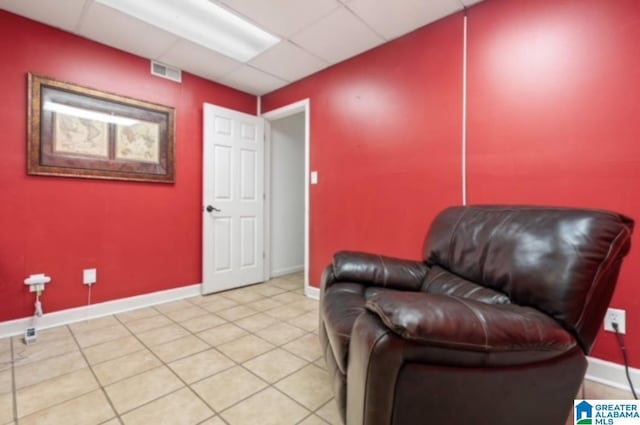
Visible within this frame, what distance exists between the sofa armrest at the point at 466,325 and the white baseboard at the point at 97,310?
2771 mm

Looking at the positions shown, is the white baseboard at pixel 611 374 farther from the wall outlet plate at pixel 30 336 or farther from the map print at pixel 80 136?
the map print at pixel 80 136

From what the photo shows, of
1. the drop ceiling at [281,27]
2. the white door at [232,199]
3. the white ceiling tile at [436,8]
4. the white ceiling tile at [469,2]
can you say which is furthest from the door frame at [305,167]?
the white ceiling tile at [469,2]

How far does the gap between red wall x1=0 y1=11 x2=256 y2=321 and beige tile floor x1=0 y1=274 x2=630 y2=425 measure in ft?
1.30

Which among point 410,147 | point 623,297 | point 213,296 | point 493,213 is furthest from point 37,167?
point 623,297

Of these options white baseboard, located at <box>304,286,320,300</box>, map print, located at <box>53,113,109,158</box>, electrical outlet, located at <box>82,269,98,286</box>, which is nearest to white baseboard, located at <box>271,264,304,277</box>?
white baseboard, located at <box>304,286,320,300</box>

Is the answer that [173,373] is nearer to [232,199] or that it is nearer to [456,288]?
[456,288]

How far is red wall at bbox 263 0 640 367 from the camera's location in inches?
63.9

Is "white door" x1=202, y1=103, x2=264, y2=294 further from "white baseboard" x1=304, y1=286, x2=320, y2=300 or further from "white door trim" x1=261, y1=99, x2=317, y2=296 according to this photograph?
"white baseboard" x1=304, y1=286, x2=320, y2=300

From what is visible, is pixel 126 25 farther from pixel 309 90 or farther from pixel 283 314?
pixel 283 314

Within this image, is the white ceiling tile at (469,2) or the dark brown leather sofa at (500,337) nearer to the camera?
the dark brown leather sofa at (500,337)

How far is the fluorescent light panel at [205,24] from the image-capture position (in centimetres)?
216

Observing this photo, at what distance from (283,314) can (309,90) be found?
2354mm

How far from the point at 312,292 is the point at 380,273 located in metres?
1.57

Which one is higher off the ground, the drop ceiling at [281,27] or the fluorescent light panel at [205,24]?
the fluorescent light panel at [205,24]
